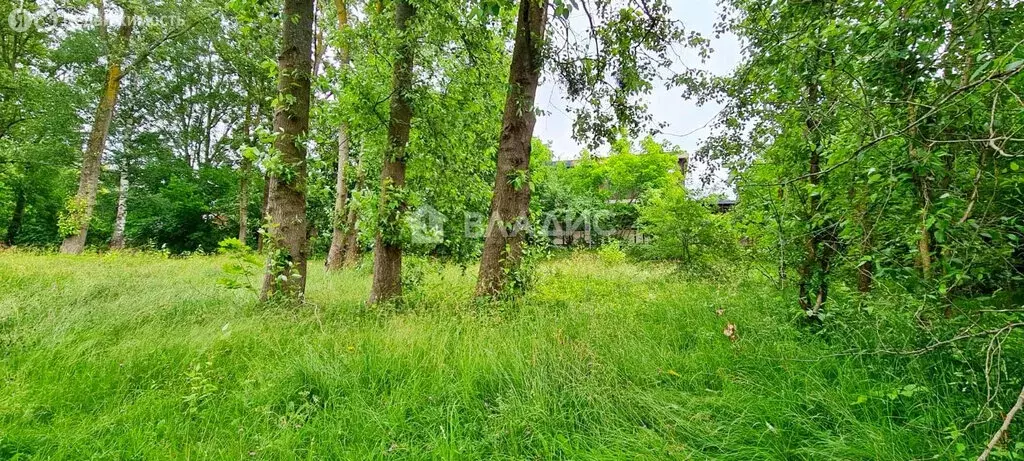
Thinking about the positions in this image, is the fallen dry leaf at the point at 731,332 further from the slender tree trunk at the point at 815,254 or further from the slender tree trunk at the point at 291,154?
the slender tree trunk at the point at 291,154

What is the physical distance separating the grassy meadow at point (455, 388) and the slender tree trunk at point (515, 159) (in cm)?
75

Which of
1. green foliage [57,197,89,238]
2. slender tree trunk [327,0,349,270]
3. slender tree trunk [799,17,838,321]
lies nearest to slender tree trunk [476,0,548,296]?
slender tree trunk [799,17,838,321]

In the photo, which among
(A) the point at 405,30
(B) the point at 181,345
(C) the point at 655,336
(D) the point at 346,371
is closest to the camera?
(D) the point at 346,371

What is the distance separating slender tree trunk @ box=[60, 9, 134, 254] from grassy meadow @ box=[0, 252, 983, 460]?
9334mm

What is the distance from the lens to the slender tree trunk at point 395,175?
4.32 m

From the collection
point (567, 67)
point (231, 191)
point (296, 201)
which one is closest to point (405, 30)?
point (567, 67)

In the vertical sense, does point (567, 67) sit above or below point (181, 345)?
above

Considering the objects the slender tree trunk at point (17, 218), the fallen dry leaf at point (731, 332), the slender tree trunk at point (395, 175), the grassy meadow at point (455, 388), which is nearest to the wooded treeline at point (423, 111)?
the slender tree trunk at point (395, 175)

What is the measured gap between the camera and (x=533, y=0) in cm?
399

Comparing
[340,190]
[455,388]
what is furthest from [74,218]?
[455,388]

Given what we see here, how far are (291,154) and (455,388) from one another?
330 centimetres

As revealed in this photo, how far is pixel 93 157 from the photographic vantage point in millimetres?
10352

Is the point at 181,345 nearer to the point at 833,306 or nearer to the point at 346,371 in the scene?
the point at 346,371

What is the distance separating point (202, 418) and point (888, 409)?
12.2 feet
